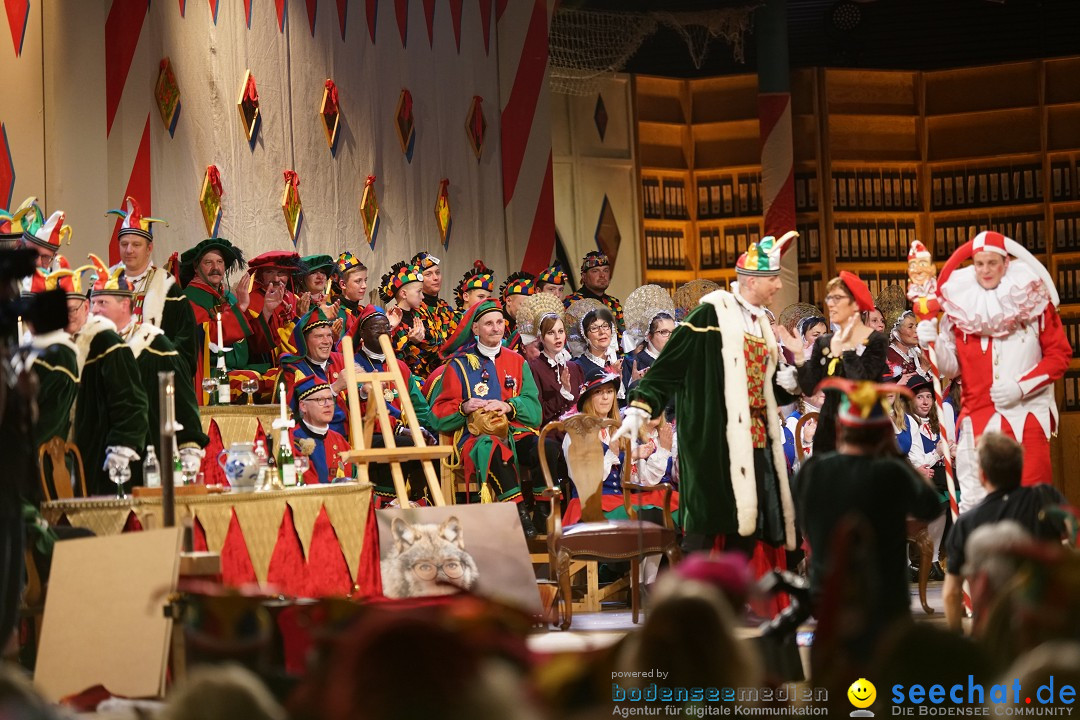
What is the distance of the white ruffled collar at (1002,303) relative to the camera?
6062mm

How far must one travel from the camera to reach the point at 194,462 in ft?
18.6

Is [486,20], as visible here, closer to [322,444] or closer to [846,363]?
[322,444]

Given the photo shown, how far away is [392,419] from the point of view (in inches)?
295

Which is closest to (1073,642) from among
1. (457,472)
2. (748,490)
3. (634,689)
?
(634,689)

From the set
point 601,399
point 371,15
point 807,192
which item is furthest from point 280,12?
point 807,192

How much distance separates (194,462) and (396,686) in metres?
4.12

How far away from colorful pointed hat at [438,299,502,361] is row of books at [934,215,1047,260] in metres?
5.26

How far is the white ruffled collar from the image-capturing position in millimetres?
6062

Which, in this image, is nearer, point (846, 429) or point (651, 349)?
point (846, 429)

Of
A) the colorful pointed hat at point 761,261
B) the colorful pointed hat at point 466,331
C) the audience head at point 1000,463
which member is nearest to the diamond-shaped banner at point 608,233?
the colorful pointed hat at point 466,331

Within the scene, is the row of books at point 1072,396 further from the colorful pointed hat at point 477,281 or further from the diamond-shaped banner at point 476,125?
the colorful pointed hat at point 477,281

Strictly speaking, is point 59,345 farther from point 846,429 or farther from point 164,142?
point 846,429

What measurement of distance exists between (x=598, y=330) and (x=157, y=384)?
2877 millimetres

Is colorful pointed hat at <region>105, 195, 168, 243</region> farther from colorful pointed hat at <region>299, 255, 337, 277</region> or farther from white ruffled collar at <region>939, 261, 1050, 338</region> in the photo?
white ruffled collar at <region>939, 261, 1050, 338</region>
